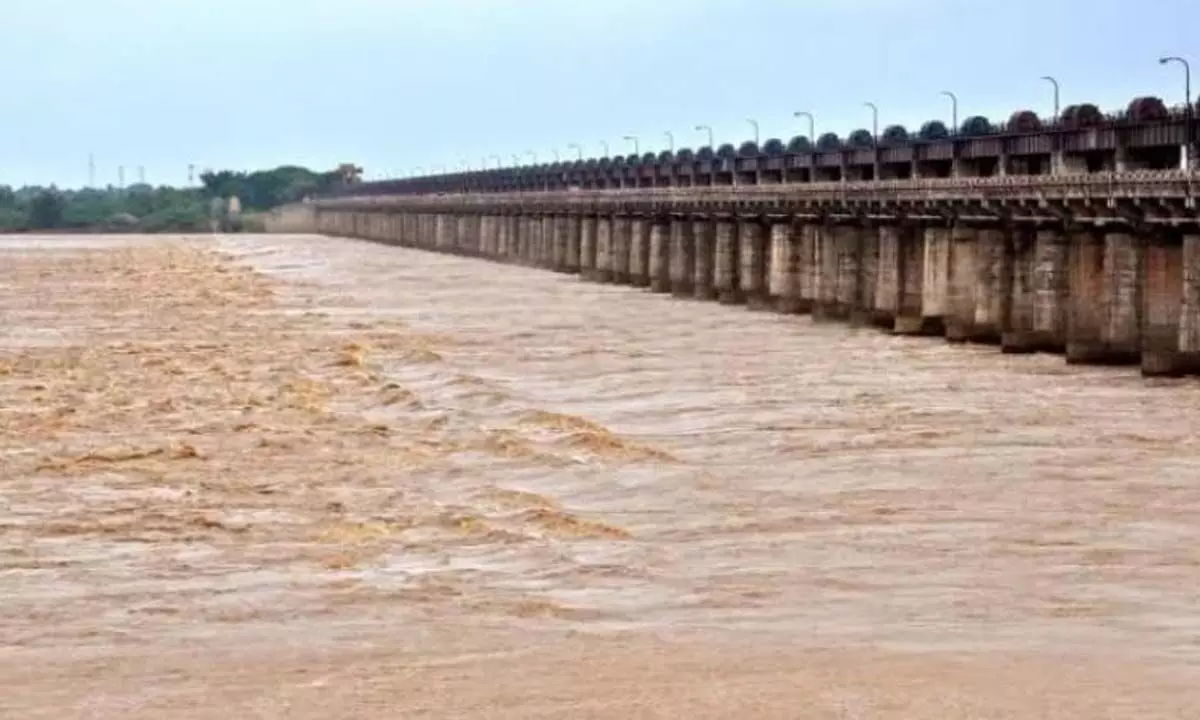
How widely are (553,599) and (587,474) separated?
10.1m

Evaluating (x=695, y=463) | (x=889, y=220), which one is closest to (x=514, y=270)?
(x=889, y=220)

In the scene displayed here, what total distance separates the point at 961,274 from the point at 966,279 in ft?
1.02

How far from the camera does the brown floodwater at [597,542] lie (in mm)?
20766

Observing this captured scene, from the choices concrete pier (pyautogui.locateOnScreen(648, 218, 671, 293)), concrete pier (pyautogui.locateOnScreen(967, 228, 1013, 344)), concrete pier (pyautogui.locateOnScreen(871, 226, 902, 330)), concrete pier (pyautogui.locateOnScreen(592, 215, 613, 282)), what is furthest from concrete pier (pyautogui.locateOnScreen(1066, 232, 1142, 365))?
concrete pier (pyautogui.locateOnScreen(592, 215, 613, 282))

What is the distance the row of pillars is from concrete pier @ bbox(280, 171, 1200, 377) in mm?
40

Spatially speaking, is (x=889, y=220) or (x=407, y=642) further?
(x=889, y=220)

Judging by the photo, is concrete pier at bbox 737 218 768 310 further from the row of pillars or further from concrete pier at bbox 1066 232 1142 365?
concrete pier at bbox 1066 232 1142 365

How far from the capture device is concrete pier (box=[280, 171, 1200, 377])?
55.2 meters

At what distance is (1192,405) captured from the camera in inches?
1778

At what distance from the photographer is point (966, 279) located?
70625 millimetres

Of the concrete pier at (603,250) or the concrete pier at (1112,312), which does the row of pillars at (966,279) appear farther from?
the concrete pier at (603,250)

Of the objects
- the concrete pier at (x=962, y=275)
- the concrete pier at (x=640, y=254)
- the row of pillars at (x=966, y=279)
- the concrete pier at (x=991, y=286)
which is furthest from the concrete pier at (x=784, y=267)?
the concrete pier at (x=640, y=254)

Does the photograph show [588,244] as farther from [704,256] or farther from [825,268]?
[825,268]

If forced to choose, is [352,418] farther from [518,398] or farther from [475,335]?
[475,335]
